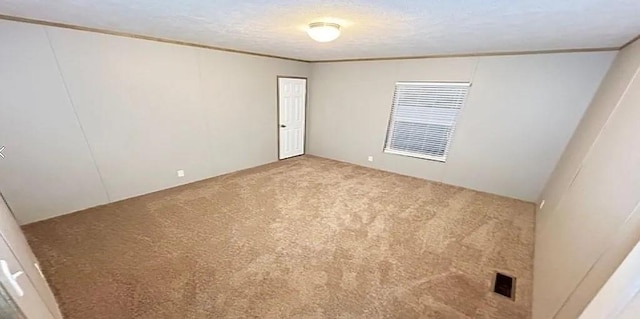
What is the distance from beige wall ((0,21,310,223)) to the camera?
8.59 feet

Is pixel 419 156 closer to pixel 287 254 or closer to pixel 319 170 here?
pixel 319 170

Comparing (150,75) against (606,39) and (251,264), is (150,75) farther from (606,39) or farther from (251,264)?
(606,39)

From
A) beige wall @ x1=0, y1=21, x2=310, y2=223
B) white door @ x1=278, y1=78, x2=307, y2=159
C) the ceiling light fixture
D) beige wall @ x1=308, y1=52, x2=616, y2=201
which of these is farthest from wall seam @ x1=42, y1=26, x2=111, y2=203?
beige wall @ x1=308, y1=52, x2=616, y2=201

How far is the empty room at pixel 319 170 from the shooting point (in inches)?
70.3

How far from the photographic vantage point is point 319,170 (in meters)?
5.17

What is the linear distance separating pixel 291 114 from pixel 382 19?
3824mm

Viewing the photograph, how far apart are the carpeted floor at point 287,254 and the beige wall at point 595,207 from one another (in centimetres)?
41

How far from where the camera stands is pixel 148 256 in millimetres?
2424

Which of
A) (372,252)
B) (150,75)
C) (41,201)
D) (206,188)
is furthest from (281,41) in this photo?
(41,201)

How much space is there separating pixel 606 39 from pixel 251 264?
4.37 metres

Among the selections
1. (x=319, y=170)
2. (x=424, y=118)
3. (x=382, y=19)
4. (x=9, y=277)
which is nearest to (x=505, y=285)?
(x=382, y=19)

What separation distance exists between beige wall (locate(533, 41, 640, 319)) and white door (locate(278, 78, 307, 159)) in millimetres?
4691

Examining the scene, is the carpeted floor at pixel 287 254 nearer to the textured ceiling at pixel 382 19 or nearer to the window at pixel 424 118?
the window at pixel 424 118

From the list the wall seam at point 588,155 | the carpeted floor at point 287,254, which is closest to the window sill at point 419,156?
the carpeted floor at point 287,254
